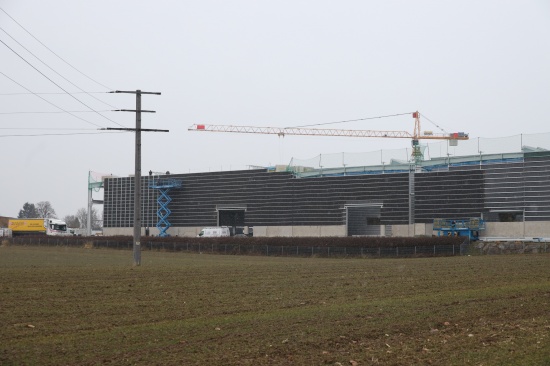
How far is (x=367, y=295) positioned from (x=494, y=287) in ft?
18.7

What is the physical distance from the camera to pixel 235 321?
17438mm

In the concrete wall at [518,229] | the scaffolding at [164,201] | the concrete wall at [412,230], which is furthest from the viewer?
the scaffolding at [164,201]

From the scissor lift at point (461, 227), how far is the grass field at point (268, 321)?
43.7 m

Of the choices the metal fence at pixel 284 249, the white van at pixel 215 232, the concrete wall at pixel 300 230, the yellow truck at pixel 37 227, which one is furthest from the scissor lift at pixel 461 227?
the yellow truck at pixel 37 227

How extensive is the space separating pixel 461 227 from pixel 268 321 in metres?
58.5

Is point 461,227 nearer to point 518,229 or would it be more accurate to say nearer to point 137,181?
point 518,229

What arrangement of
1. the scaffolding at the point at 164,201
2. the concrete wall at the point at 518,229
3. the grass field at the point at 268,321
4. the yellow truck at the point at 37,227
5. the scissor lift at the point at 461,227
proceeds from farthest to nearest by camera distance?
1. the yellow truck at the point at 37,227
2. the scaffolding at the point at 164,201
3. the scissor lift at the point at 461,227
4. the concrete wall at the point at 518,229
5. the grass field at the point at 268,321

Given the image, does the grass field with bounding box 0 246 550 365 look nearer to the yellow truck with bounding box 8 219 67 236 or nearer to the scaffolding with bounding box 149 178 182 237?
the scaffolding with bounding box 149 178 182 237

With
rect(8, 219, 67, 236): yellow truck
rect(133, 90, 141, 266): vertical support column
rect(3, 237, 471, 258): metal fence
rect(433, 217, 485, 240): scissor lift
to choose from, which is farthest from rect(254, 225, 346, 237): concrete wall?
rect(133, 90, 141, 266): vertical support column

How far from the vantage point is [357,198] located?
277 feet

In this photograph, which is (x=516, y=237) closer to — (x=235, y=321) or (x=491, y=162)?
(x=491, y=162)

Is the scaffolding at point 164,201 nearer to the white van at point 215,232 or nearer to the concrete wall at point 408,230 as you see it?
the concrete wall at point 408,230

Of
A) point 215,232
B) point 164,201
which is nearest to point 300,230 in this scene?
point 215,232

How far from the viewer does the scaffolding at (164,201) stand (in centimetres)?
10225
